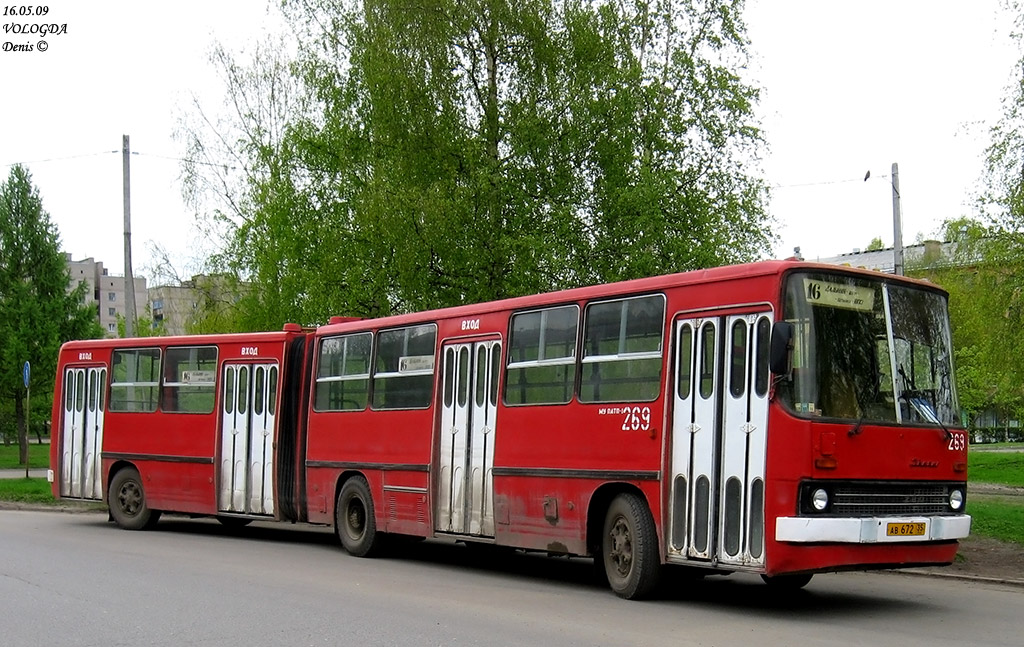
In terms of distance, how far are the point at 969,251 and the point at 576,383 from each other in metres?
11.2

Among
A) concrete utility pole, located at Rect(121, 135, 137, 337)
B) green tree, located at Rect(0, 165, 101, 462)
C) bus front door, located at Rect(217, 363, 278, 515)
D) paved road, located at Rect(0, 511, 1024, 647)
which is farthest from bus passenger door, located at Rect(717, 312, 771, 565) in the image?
green tree, located at Rect(0, 165, 101, 462)

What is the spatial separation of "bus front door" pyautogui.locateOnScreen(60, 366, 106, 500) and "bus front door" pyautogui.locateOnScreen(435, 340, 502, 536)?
8.94m

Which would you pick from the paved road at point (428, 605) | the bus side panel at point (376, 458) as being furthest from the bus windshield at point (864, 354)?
the bus side panel at point (376, 458)

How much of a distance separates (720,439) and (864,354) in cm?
148

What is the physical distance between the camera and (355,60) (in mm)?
25344

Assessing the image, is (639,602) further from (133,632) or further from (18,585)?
(18,585)

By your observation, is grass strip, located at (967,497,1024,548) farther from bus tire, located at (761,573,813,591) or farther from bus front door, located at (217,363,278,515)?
bus front door, located at (217,363,278,515)

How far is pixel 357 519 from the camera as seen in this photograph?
17406 mm

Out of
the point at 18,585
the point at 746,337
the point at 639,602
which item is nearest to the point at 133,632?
the point at 18,585

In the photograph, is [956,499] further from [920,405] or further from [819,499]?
[819,499]

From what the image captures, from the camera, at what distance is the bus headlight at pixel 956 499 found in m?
11.6

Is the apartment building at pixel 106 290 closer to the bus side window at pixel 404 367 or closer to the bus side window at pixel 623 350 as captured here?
the bus side window at pixel 404 367

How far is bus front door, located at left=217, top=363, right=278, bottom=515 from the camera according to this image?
19.1m

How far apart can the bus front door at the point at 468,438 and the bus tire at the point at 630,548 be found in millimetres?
2284
